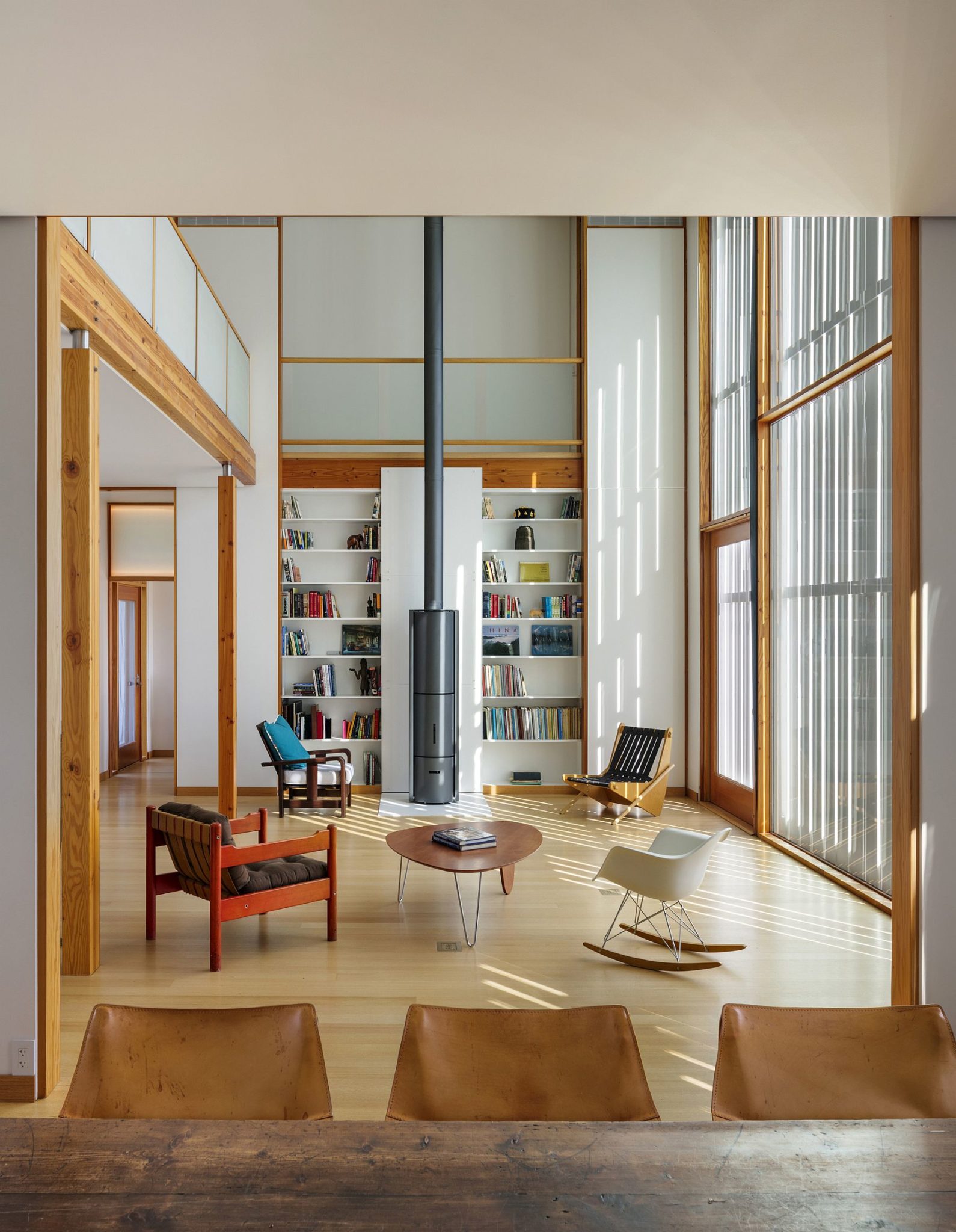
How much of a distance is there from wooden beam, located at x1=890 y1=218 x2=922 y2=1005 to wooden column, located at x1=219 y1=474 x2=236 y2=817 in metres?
5.52

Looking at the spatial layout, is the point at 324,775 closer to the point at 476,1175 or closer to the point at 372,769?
the point at 372,769

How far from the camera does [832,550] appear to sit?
218 inches

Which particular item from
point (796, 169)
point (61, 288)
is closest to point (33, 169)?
point (61, 288)

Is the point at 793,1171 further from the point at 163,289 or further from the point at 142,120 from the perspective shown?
the point at 163,289

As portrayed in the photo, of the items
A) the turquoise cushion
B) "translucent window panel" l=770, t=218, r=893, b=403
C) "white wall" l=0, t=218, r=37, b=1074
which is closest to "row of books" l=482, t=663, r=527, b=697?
the turquoise cushion

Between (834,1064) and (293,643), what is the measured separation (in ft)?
23.4

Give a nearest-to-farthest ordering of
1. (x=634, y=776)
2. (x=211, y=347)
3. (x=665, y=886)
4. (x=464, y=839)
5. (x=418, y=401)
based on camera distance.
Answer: (x=665, y=886), (x=464, y=839), (x=211, y=347), (x=634, y=776), (x=418, y=401)

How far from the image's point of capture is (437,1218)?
3.88 feet

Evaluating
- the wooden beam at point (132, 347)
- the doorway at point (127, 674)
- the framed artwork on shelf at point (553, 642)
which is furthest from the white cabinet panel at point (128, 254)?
the doorway at point (127, 674)

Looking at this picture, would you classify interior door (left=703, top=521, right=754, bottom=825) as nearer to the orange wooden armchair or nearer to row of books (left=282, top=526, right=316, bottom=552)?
the orange wooden armchair

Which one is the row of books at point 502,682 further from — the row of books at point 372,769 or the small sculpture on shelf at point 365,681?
the row of books at point 372,769

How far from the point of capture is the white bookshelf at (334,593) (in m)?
8.48

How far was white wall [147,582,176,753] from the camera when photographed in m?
10.9

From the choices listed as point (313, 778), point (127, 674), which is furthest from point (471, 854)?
point (127, 674)
